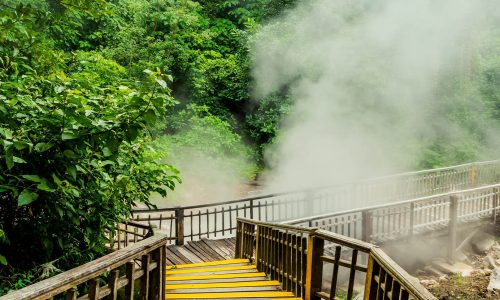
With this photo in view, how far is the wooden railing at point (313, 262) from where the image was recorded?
3242 millimetres

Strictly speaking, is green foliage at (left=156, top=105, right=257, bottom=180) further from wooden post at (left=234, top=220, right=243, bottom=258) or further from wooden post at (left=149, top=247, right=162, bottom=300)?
wooden post at (left=149, top=247, right=162, bottom=300)

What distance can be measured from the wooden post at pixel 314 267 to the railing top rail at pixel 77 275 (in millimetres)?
1900

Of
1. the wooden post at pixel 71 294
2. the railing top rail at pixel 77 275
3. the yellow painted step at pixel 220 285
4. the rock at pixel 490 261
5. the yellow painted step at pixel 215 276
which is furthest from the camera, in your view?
the rock at pixel 490 261

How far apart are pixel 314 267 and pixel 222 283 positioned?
194cm

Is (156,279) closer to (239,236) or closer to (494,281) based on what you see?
(239,236)

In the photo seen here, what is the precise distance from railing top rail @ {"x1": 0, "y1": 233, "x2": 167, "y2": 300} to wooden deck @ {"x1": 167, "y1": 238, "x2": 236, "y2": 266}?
18.1 ft

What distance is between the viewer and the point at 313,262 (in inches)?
199

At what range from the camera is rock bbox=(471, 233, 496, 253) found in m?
12.8

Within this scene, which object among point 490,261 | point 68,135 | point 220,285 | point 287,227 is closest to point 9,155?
point 68,135

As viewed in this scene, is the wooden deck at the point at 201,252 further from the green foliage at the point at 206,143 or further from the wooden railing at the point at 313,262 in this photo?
the green foliage at the point at 206,143

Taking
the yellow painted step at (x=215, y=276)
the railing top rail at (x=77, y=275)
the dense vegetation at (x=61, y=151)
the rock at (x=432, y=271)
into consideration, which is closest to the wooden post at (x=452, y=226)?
the rock at (x=432, y=271)

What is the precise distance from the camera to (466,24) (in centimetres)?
1923

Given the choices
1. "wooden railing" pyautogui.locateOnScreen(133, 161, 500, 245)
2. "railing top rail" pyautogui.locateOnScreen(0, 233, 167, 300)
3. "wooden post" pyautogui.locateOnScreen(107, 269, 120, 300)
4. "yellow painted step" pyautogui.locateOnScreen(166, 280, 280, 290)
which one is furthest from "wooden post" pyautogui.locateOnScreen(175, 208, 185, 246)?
"wooden post" pyautogui.locateOnScreen(107, 269, 120, 300)

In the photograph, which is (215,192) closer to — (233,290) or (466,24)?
(233,290)
